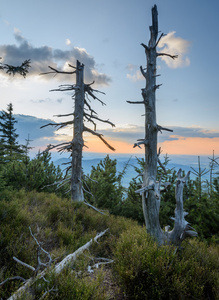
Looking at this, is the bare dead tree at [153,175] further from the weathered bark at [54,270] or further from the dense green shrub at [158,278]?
the weathered bark at [54,270]

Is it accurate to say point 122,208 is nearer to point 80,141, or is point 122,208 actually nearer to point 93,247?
point 80,141

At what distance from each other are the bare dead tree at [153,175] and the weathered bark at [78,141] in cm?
384

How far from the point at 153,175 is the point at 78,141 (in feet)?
14.8

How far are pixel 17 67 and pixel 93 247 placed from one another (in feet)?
38.7

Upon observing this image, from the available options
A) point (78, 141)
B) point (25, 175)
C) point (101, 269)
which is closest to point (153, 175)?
point (101, 269)

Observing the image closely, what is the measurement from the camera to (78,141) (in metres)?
9.12

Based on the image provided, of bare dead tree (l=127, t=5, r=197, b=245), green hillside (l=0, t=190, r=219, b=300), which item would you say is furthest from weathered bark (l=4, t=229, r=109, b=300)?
bare dead tree (l=127, t=5, r=197, b=245)

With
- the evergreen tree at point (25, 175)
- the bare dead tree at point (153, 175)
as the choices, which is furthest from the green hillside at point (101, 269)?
the evergreen tree at point (25, 175)

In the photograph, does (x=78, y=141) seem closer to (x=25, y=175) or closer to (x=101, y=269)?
(x=25, y=175)

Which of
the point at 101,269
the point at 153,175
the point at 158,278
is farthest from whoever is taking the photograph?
the point at 153,175

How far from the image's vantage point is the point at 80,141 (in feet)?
30.3

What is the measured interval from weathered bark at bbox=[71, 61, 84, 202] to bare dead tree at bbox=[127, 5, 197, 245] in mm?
3843

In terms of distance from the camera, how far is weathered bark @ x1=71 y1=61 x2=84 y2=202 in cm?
898

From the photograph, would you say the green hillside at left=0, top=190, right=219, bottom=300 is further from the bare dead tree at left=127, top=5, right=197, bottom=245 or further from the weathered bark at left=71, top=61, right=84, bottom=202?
the weathered bark at left=71, top=61, right=84, bottom=202
